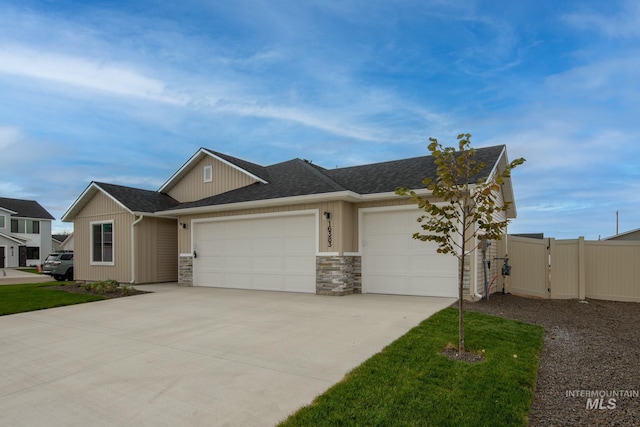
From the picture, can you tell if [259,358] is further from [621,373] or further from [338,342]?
[621,373]

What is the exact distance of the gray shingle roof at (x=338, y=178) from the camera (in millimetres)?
10945

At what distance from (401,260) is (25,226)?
39967 millimetres

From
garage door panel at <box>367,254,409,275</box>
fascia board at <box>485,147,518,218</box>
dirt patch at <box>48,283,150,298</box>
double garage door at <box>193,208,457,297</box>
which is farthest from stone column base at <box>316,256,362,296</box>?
dirt patch at <box>48,283,150,298</box>

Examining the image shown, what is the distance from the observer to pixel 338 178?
1363 cm

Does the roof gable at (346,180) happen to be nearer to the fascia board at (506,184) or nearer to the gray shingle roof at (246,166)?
the fascia board at (506,184)

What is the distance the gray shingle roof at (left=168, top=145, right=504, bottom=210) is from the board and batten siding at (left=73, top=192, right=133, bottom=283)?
3.12 m

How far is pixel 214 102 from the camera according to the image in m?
13.6

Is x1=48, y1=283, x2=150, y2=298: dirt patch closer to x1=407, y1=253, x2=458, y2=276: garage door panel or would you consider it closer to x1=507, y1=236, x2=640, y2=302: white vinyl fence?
x1=407, y1=253, x2=458, y2=276: garage door panel

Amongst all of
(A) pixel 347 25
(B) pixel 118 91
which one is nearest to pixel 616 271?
(A) pixel 347 25

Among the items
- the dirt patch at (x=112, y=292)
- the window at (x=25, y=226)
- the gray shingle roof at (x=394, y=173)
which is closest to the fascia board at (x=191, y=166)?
the gray shingle roof at (x=394, y=173)

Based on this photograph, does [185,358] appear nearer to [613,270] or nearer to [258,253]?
[258,253]

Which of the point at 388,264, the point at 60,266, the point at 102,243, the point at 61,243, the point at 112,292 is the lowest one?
the point at 61,243

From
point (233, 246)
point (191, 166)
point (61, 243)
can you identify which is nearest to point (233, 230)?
point (233, 246)

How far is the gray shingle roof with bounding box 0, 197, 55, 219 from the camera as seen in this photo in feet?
118
